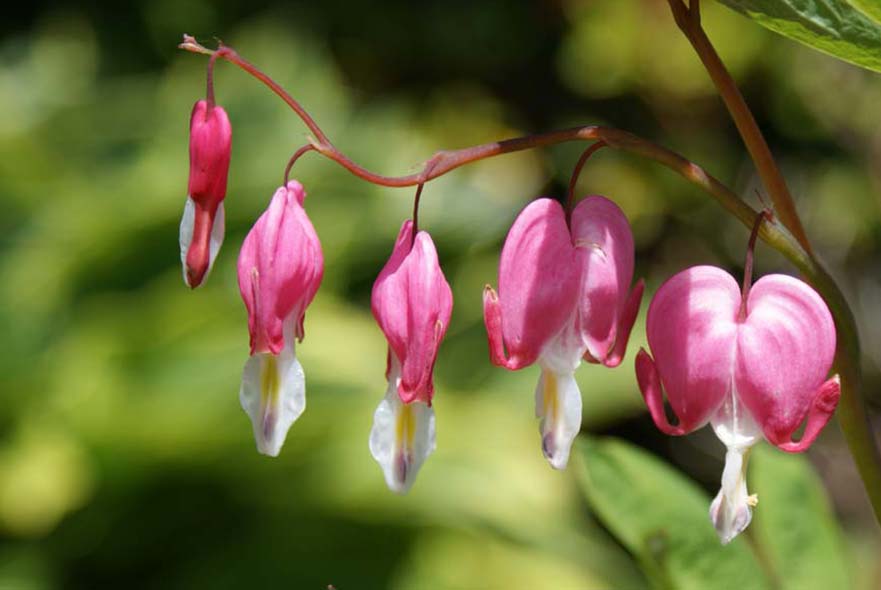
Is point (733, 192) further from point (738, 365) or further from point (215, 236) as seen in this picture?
point (215, 236)

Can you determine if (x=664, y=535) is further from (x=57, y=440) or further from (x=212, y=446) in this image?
(x=57, y=440)

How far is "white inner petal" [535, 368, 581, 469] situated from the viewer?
2.65ft

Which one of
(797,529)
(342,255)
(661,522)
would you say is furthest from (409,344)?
(342,255)

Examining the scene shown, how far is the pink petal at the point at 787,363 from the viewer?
0.78m

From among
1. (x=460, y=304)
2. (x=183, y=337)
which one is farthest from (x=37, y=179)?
(x=460, y=304)

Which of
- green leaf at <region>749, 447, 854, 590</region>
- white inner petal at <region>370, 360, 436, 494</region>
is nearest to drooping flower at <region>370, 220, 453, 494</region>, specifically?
white inner petal at <region>370, 360, 436, 494</region>

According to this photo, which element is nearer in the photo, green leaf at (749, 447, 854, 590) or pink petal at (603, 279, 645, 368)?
pink petal at (603, 279, 645, 368)

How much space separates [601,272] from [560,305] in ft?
0.11

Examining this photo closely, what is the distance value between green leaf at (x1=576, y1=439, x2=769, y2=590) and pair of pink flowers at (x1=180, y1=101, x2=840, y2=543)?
0.35 meters

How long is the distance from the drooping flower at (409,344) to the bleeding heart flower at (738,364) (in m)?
0.13

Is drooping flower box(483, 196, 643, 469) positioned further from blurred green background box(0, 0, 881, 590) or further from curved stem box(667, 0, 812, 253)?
blurred green background box(0, 0, 881, 590)

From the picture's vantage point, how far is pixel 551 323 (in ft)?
2.64

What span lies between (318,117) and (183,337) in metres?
1.13

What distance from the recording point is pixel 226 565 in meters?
2.42
